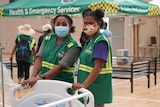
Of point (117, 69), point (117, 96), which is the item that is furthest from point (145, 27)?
point (117, 96)

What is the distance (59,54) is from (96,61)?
398mm

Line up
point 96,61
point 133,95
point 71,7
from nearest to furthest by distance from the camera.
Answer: point 96,61 < point 133,95 < point 71,7

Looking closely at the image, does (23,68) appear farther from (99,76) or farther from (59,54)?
(99,76)

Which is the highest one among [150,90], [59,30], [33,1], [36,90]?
[33,1]

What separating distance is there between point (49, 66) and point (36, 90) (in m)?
0.41

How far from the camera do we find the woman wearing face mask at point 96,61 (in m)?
3.05

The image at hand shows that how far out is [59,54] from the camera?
3283 mm

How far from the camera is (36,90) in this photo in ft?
9.78

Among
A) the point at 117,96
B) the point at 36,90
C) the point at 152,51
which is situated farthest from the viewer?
the point at 152,51

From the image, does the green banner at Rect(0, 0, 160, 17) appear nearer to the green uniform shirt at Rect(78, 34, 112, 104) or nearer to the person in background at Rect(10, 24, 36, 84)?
the person in background at Rect(10, 24, 36, 84)

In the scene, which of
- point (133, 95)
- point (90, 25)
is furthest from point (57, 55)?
point (133, 95)

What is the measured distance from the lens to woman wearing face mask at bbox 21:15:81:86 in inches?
126

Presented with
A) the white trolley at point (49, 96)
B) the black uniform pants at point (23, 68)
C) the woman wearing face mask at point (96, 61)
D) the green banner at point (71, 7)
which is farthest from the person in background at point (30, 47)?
the white trolley at point (49, 96)

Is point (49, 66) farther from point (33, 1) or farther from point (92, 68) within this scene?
point (33, 1)
